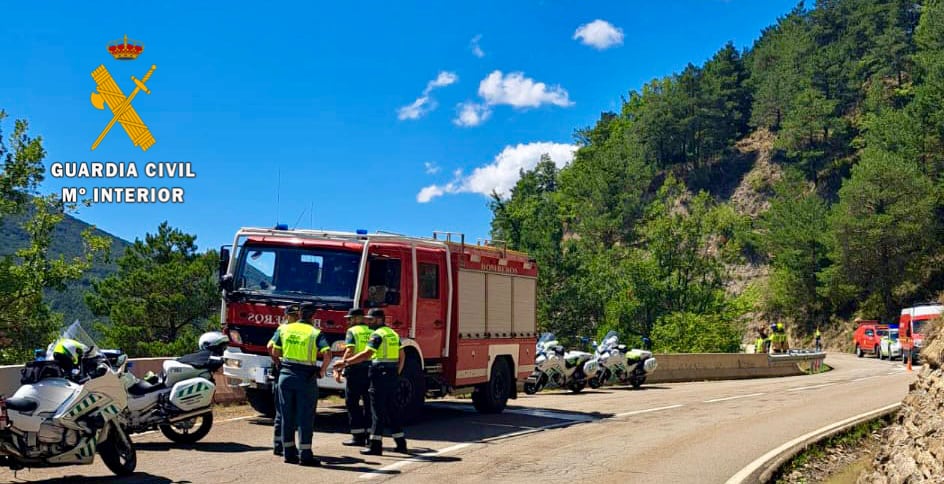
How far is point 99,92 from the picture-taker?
30547 millimetres

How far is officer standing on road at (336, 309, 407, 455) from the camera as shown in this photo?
1055cm

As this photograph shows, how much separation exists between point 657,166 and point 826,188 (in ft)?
81.6

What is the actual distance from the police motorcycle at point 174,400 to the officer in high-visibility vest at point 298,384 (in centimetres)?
159

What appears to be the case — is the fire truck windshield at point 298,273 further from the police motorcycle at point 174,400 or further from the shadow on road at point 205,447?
the shadow on road at point 205,447

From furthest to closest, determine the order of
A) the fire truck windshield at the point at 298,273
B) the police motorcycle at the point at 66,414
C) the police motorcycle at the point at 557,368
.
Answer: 1. the police motorcycle at the point at 557,368
2. the fire truck windshield at the point at 298,273
3. the police motorcycle at the point at 66,414

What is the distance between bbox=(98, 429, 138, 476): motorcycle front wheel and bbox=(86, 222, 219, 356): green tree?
1627 inches

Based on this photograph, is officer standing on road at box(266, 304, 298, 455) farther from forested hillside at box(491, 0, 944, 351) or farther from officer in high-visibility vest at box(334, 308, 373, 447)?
forested hillside at box(491, 0, 944, 351)

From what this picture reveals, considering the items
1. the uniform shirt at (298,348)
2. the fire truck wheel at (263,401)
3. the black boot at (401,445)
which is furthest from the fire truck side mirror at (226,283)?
the black boot at (401,445)

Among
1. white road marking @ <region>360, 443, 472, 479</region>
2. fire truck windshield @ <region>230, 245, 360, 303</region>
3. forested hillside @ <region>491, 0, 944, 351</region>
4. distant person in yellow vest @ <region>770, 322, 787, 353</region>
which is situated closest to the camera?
white road marking @ <region>360, 443, 472, 479</region>

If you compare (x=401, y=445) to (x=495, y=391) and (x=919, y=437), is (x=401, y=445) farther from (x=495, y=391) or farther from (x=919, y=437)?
(x=919, y=437)

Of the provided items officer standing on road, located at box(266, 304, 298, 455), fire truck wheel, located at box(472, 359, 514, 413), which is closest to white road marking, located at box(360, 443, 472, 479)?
officer standing on road, located at box(266, 304, 298, 455)

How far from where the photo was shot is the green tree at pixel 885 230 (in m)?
61.8

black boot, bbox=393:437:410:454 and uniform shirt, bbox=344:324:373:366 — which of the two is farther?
black boot, bbox=393:437:410:454

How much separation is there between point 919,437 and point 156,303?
156 ft
